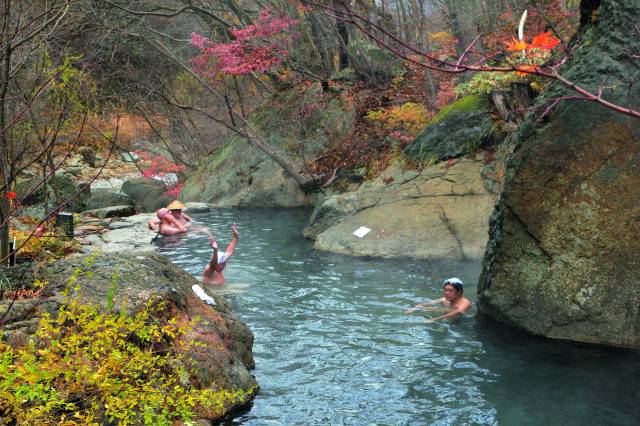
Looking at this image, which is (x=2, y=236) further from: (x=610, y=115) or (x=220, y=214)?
(x=220, y=214)

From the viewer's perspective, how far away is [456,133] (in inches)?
565

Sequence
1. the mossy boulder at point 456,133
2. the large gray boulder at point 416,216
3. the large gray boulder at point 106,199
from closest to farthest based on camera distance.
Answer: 1. the large gray boulder at point 416,216
2. the mossy boulder at point 456,133
3. the large gray boulder at point 106,199

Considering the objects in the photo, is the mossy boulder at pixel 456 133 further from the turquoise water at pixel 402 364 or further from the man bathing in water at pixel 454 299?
the man bathing in water at pixel 454 299

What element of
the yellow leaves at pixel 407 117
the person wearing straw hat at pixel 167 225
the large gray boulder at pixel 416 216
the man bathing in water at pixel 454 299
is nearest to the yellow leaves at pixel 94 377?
the man bathing in water at pixel 454 299

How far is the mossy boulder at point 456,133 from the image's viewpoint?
551 inches

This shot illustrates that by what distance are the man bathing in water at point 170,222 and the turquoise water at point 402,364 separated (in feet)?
11.9

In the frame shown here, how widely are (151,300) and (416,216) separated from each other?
8208 millimetres

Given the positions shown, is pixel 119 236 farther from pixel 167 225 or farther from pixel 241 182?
pixel 241 182

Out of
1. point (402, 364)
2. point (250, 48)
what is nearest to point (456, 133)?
point (250, 48)

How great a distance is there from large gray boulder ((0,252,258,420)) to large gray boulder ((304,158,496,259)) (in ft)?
19.9

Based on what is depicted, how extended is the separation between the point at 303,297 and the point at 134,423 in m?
5.42

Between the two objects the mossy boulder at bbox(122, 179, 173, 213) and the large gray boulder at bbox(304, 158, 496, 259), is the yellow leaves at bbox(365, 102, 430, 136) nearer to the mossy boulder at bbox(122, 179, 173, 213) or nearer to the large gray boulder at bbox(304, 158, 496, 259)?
the large gray boulder at bbox(304, 158, 496, 259)

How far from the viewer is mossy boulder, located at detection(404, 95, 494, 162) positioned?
14.0 metres

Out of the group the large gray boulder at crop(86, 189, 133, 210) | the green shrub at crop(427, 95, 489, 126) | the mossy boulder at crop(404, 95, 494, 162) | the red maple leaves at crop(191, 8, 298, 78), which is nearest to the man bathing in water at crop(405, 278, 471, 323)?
the mossy boulder at crop(404, 95, 494, 162)
